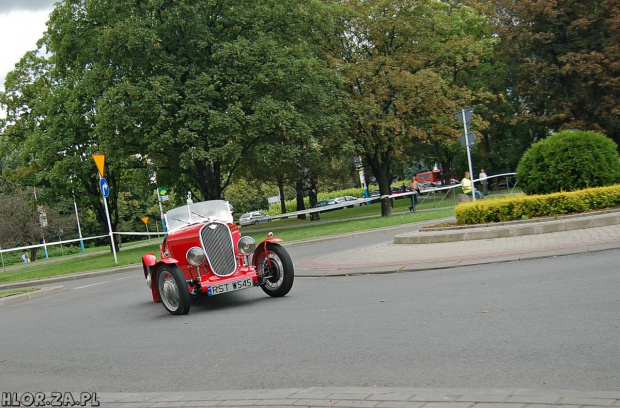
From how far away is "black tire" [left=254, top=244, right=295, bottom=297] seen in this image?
33.4 ft

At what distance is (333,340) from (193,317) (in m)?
3.43

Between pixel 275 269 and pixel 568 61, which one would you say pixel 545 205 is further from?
pixel 568 61

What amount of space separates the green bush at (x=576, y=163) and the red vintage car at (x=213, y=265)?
8.21 m

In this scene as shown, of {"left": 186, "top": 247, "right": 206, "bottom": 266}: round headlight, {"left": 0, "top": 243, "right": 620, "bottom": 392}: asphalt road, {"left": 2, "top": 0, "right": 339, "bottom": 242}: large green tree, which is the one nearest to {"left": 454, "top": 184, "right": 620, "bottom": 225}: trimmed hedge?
{"left": 0, "top": 243, "right": 620, "bottom": 392}: asphalt road

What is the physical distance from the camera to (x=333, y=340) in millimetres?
6738

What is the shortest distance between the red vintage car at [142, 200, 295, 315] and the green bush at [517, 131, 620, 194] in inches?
323

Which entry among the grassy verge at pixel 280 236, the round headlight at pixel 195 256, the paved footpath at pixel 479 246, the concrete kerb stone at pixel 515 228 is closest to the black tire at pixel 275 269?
the round headlight at pixel 195 256

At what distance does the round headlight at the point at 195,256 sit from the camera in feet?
32.3

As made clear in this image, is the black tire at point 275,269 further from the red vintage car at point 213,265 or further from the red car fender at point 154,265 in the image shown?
the red car fender at point 154,265

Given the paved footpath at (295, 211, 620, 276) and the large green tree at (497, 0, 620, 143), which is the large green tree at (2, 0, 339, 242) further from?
the large green tree at (497, 0, 620, 143)

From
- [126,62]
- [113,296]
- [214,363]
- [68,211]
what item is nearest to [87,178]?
[126,62]

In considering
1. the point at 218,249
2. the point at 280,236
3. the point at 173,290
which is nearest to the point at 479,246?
the point at 218,249

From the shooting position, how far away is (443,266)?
438 inches

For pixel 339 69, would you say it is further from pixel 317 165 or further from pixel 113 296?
pixel 113 296
